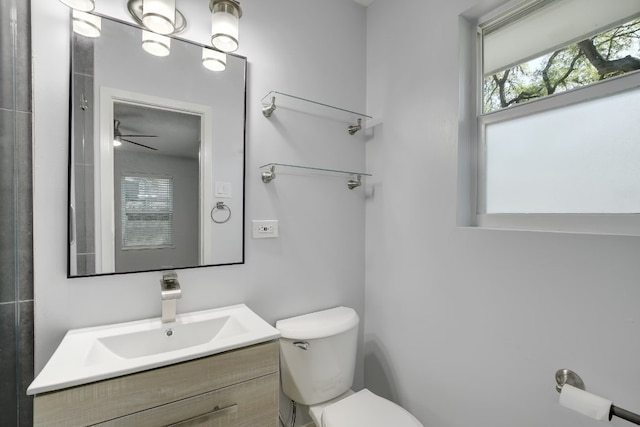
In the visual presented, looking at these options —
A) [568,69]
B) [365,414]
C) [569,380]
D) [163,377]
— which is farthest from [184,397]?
[568,69]

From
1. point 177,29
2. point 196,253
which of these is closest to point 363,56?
point 177,29

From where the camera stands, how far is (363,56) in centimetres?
185

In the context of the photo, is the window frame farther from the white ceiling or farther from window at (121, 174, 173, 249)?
the white ceiling

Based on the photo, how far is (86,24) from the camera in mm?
1100

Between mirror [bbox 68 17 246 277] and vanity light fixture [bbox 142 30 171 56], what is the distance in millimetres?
19

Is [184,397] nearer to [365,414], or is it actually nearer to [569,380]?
[365,414]

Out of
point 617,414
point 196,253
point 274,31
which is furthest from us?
point 274,31

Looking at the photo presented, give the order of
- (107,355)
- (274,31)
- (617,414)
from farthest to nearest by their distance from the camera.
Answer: (274,31)
(107,355)
(617,414)

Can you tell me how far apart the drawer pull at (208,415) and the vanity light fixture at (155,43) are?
1.43m

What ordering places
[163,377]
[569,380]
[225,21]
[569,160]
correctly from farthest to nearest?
[225,21] < [569,160] < [569,380] < [163,377]

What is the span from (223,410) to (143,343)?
1.37ft

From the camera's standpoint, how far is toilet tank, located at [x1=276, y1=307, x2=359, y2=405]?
134 centimetres

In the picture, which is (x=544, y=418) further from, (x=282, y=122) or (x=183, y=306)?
(x=282, y=122)

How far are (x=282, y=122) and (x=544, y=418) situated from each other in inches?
67.3
